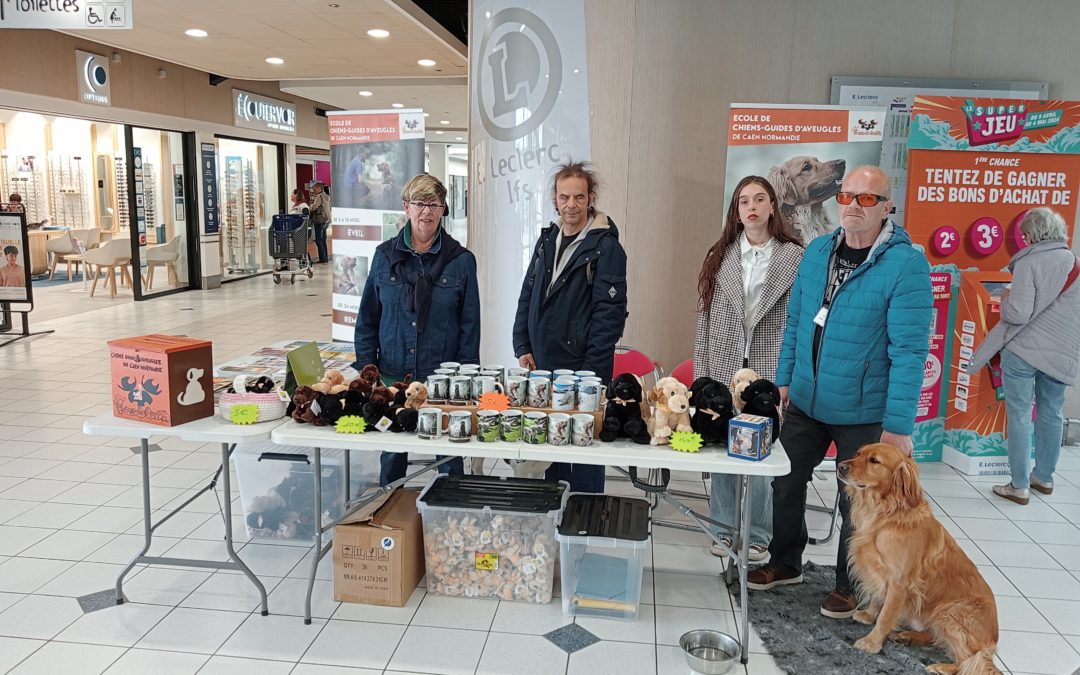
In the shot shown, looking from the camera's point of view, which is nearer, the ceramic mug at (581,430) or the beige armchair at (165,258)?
the ceramic mug at (581,430)

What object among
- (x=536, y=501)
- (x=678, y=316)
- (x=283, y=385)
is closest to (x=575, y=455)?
(x=536, y=501)

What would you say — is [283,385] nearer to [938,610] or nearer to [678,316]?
[938,610]

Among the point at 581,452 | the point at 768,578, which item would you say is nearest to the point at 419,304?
the point at 581,452

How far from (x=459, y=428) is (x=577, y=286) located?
3.35ft

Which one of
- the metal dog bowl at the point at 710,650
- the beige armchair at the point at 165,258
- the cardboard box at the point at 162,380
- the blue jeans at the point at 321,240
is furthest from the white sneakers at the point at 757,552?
the blue jeans at the point at 321,240

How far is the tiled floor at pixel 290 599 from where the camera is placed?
9.12ft

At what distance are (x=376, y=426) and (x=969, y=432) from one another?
12.0ft

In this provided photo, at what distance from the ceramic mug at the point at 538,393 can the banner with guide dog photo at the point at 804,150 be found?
2416mm

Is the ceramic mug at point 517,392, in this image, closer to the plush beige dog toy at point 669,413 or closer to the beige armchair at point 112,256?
the plush beige dog toy at point 669,413

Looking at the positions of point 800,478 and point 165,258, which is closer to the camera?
point 800,478

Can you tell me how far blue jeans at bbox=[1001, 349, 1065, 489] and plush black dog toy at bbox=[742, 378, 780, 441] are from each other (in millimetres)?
2336

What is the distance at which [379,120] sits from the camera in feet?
18.5

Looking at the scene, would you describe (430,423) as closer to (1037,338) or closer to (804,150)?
(804,150)

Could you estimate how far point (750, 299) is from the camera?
11.6ft
